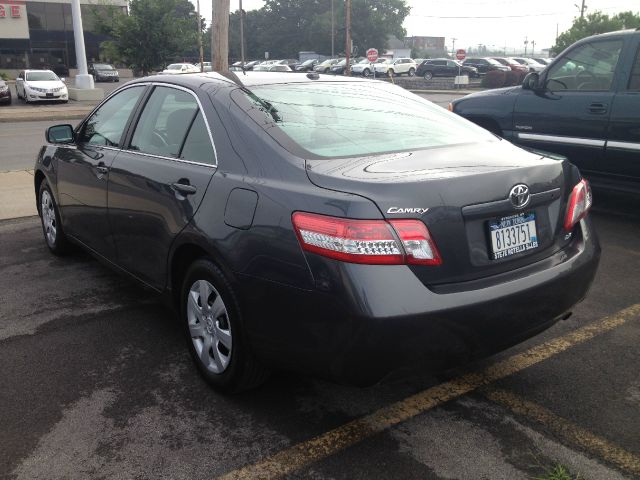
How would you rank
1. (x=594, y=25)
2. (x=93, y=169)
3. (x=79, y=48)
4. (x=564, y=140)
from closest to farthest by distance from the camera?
(x=93, y=169) → (x=564, y=140) → (x=79, y=48) → (x=594, y=25)

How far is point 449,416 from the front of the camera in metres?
3.07

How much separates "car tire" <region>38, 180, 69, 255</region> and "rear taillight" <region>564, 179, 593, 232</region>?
4.00 metres

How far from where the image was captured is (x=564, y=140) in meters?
6.62

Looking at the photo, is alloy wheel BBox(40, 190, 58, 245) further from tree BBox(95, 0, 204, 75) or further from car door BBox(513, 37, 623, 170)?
tree BBox(95, 0, 204, 75)

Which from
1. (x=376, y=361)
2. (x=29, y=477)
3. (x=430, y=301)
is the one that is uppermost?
(x=430, y=301)

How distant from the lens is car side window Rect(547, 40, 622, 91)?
6379mm

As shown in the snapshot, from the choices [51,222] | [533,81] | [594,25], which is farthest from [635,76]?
[594,25]

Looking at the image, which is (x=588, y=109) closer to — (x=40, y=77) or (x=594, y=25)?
(x=40, y=77)

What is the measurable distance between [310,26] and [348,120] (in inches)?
3858

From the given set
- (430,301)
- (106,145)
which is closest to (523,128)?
(106,145)

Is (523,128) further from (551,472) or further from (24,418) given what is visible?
(24,418)

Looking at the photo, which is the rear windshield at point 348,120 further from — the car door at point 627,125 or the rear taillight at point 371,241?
the car door at point 627,125

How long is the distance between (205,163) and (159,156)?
55 cm

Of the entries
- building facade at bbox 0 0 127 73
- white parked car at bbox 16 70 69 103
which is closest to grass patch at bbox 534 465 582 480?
white parked car at bbox 16 70 69 103
